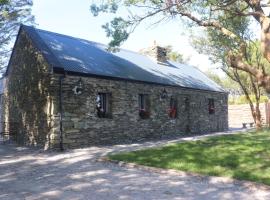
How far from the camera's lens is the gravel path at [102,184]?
7.54 meters

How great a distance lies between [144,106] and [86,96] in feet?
15.4

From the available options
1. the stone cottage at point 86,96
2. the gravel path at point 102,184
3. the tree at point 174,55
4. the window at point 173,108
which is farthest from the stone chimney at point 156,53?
the tree at point 174,55

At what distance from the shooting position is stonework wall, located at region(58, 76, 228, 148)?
15812 mm

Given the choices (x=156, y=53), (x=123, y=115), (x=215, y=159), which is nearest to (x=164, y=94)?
(x=123, y=115)

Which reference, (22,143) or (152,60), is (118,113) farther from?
(152,60)

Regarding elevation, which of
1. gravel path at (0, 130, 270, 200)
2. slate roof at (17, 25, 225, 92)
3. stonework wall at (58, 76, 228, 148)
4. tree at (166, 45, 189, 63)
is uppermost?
tree at (166, 45, 189, 63)

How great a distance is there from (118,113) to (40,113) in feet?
12.8

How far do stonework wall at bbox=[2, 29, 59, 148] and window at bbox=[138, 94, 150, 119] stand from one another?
590 cm

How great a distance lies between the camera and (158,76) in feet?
70.6

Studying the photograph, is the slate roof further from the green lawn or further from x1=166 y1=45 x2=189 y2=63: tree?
x1=166 y1=45 x2=189 y2=63: tree

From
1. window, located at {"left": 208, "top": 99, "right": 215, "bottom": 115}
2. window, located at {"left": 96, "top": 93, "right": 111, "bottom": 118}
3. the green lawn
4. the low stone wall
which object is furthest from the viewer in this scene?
the low stone wall

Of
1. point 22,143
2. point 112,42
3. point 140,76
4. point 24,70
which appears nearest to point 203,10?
point 112,42

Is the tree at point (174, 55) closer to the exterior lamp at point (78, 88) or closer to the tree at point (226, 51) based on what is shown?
the tree at point (226, 51)

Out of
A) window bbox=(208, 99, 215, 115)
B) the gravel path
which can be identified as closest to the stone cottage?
window bbox=(208, 99, 215, 115)
